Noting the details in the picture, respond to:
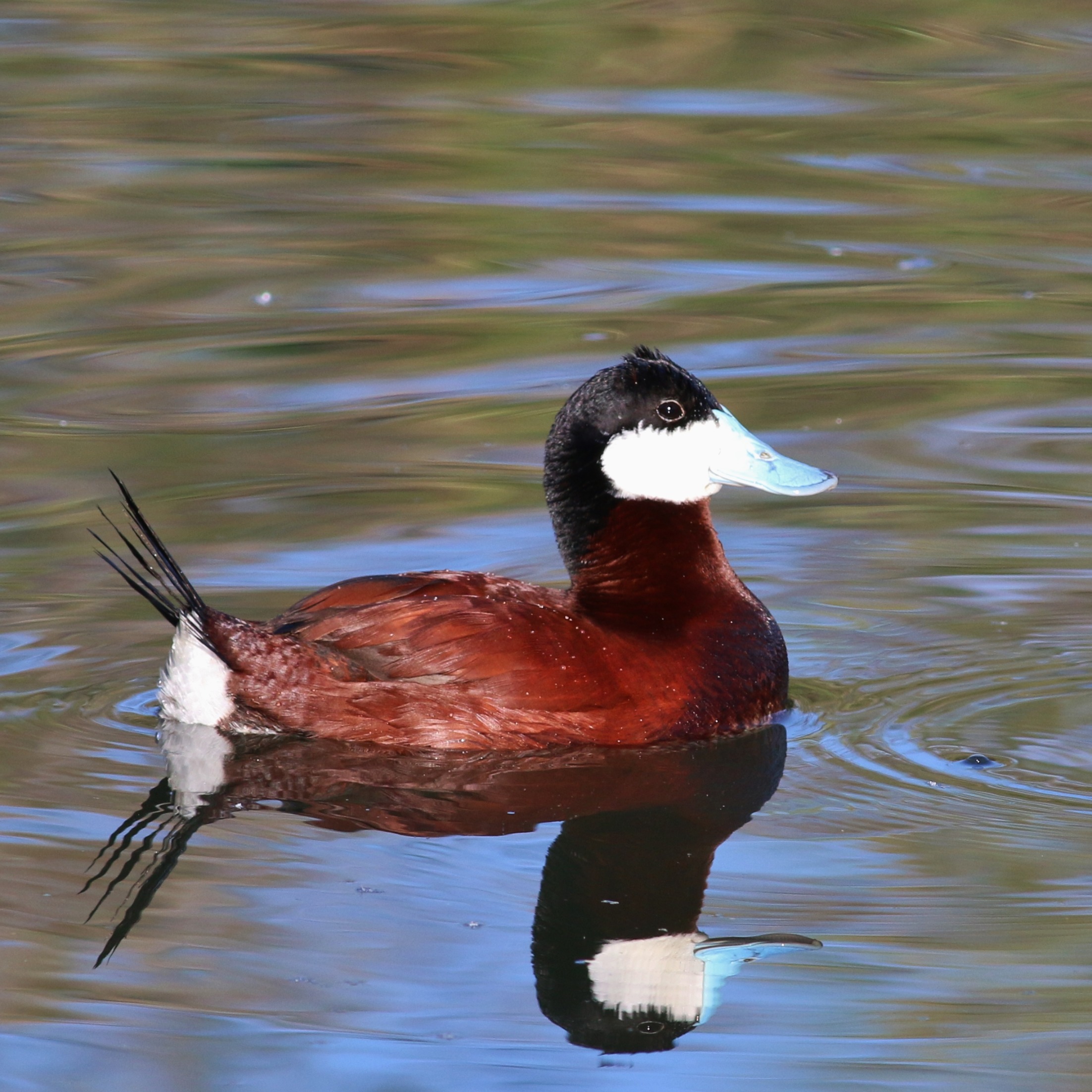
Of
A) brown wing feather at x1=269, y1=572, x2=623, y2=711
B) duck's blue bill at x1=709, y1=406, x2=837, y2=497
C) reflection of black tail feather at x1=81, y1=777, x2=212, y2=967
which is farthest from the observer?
duck's blue bill at x1=709, y1=406, x2=837, y2=497

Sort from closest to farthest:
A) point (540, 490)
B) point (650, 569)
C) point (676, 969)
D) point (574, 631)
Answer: point (676, 969), point (574, 631), point (650, 569), point (540, 490)

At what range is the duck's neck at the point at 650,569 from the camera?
513 cm

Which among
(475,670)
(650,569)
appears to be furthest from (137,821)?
(650,569)

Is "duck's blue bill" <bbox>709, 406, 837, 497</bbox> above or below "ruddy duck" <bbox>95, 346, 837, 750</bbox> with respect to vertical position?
above

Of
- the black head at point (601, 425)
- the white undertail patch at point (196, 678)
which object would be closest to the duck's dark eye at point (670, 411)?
the black head at point (601, 425)

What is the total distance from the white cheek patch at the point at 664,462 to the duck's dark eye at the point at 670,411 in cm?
3

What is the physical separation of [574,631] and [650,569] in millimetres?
453

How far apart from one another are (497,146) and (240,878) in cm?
741

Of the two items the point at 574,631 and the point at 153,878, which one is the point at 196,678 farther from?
the point at 574,631

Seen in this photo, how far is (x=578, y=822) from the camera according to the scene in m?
4.40

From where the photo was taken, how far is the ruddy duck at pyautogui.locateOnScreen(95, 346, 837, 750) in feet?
15.5

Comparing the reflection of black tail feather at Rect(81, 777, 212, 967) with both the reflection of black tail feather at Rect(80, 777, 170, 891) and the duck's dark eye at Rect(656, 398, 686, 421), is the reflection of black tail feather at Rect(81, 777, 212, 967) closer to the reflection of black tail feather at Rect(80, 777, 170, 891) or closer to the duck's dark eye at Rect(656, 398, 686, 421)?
the reflection of black tail feather at Rect(80, 777, 170, 891)

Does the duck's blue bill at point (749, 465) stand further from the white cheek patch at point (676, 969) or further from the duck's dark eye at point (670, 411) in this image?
the white cheek patch at point (676, 969)

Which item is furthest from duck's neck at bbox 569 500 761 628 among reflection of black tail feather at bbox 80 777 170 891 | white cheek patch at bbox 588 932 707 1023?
white cheek patch at bbox 588 932 707 1023
